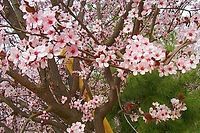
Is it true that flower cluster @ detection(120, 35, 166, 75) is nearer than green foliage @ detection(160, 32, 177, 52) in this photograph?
Yes

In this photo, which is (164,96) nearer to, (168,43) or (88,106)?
(168,43)

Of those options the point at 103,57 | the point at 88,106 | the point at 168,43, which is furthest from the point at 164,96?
the point at 103,57

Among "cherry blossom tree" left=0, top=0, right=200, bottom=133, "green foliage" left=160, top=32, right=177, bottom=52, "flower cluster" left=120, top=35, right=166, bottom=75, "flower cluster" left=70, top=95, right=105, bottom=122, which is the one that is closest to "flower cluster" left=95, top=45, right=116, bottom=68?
"cherry blossom tree" left=0, top=0, right=200, bottom=133

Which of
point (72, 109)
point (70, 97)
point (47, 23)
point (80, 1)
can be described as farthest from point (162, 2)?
point (80, 1)

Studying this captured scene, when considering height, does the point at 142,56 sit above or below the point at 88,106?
above

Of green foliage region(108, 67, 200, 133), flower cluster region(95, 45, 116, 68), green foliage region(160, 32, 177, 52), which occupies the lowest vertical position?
green foliage region(108, 67, 200, 133)

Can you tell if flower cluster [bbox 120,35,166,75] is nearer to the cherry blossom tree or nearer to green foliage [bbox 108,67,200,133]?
the cherry blossom tree

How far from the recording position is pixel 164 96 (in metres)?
4.09

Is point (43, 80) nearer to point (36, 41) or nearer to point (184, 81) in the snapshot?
point (36, 41)

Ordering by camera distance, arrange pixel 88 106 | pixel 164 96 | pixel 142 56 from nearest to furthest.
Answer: pixel 142 56, pixel 88 106, pixel 164 96

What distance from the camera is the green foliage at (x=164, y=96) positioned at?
13.0 ft

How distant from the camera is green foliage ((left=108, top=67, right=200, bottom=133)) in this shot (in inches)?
156

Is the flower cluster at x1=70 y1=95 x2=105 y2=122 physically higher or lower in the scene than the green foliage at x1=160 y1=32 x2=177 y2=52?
lower

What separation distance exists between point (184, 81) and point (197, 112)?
36 cm
